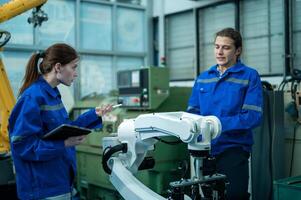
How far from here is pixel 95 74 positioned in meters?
4.99

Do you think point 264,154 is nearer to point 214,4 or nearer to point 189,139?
point 189,139

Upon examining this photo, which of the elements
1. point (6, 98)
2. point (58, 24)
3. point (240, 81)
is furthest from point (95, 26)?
point (240, 81)

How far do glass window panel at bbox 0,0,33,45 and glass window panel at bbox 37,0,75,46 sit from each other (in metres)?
0.11

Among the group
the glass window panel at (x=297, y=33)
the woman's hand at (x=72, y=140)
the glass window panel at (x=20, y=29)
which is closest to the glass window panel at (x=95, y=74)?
the glass window panel at (x=20, y=29)

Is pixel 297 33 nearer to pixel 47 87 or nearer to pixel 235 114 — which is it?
pixel 235 114

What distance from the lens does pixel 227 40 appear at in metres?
2.21

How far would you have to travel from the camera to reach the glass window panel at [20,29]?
14.3 feet

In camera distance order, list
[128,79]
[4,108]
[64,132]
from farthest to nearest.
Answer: [128,79] → [4,108] → [64,132]

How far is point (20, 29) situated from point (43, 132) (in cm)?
306

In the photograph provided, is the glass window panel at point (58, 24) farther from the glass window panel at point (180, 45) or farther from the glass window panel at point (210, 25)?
the glass window panel at point (210, 25)

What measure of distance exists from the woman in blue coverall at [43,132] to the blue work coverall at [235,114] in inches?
32.3

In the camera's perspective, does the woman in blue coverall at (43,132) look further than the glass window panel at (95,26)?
No

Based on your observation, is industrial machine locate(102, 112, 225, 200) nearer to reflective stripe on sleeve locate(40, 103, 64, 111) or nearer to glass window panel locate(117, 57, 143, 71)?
reflective stripe on sleeve locate(40, 103, 64, 111)

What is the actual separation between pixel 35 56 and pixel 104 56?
3264 millimetres
